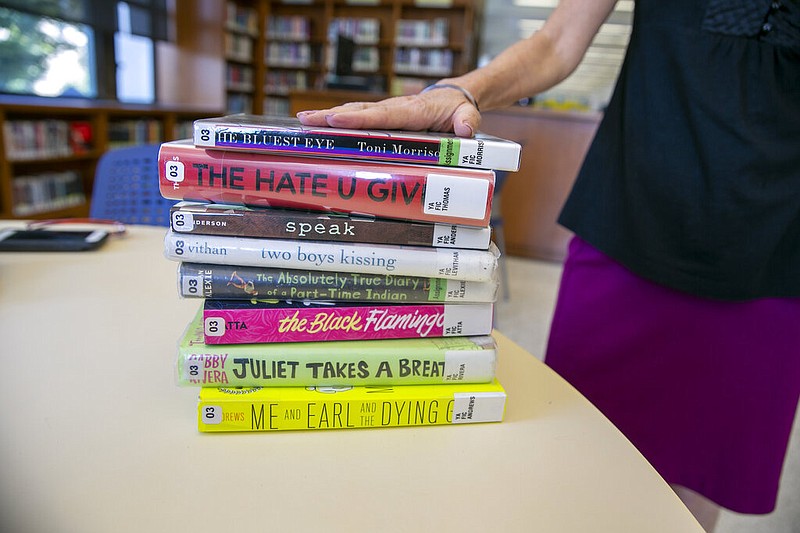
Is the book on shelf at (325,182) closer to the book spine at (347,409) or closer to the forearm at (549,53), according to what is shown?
the book spine at (347,409)

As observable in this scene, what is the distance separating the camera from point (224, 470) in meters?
0.41

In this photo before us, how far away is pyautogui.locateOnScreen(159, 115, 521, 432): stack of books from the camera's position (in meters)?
0.45

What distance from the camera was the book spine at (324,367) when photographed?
45cm

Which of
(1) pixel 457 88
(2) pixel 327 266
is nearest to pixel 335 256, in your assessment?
(2) pixel 327 266

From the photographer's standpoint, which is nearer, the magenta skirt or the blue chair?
the magenta skirt

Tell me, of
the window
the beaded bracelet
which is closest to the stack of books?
the beaded bracelet

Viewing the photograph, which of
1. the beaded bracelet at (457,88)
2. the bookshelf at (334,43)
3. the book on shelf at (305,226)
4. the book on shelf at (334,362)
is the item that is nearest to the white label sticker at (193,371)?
the book on shelf at (334,362)

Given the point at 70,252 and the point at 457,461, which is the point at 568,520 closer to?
the point at 457,461

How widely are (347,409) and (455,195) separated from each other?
19 cm

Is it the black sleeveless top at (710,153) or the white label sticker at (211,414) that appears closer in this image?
the white label sticker at (211,414)

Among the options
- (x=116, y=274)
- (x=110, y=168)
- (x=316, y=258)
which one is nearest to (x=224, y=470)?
(x=316, y=258)

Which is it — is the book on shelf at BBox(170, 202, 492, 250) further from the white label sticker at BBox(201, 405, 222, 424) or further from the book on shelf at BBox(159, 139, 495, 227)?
the white label sticker at BBox(201, 405, 222, 424)

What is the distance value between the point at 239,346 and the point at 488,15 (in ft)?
28.6

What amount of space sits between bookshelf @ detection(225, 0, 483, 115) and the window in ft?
2.96
